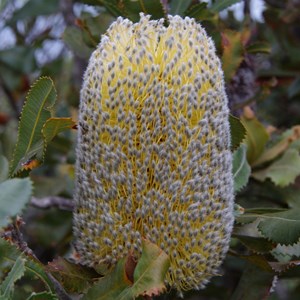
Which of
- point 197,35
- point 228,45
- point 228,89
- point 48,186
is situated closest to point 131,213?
point 197,35

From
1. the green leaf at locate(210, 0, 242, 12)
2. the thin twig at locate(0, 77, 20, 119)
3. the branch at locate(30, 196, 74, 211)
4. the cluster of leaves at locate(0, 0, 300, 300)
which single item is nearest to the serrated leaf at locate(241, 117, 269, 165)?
the cluster of leaves at locate(0, 0, 300, 300)

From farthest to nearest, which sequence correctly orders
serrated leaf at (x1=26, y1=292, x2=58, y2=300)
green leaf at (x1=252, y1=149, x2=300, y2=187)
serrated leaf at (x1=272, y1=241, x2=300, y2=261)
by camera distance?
1. green leaf at (x1=252, y1=149, x2=300, y2=187)
2. serrated leaf at (x1=272, y1=241, x2=300, y2=261)
3. serrated leaf at (x1=26, y1=292, x2=58, y2=300)

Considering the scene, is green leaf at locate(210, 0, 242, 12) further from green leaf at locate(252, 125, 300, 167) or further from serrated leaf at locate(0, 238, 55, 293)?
serrated leaf at locate(0, 238, 55, 293)

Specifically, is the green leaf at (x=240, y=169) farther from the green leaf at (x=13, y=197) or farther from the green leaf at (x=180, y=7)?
the green leaf at (x=13, y=197)

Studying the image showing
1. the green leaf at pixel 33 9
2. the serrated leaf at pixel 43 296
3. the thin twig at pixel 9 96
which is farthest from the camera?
the thin twig at pixel 9 96

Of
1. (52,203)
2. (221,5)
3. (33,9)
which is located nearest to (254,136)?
(221,5)

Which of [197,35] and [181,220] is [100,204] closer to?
[181,220]

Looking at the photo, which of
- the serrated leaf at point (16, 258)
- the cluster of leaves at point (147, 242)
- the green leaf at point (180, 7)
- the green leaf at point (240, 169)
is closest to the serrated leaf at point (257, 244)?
the cluster of leaves at point (147, 242)
